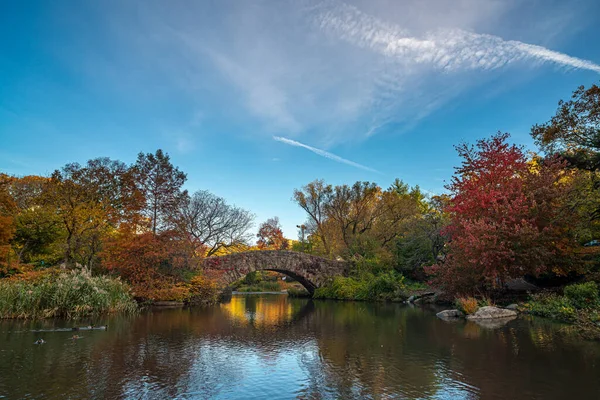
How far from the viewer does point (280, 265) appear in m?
27.4

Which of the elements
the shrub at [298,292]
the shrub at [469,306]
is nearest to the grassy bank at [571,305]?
the shrub at [469,306]

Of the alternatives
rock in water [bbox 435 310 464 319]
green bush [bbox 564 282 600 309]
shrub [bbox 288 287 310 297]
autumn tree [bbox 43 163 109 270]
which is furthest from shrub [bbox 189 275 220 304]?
green bush [bbox 564 282 600 309]

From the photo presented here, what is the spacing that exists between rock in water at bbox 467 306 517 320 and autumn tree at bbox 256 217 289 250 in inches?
1612

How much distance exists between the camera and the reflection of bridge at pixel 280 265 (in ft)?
81.6

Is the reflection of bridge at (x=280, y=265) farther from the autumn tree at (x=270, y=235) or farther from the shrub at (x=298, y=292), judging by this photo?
the autumn tree at (x=270, y=235)

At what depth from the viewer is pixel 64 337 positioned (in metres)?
10.6

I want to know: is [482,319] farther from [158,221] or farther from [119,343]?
[158,221]

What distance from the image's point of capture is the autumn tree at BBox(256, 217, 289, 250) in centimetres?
5497

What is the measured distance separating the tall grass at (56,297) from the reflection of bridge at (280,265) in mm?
8782

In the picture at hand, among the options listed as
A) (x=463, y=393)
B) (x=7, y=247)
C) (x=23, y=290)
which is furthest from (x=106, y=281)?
(x=463, y=393)

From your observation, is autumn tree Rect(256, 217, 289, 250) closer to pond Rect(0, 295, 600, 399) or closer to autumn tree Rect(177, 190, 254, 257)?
autumn tree Rect(177, 190, 254, 257)

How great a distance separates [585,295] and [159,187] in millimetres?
22856

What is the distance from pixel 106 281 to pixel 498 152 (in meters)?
19.9

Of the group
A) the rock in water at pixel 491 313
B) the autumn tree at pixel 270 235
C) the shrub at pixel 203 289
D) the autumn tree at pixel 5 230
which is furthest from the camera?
the autumn tree at pixel 270 235
